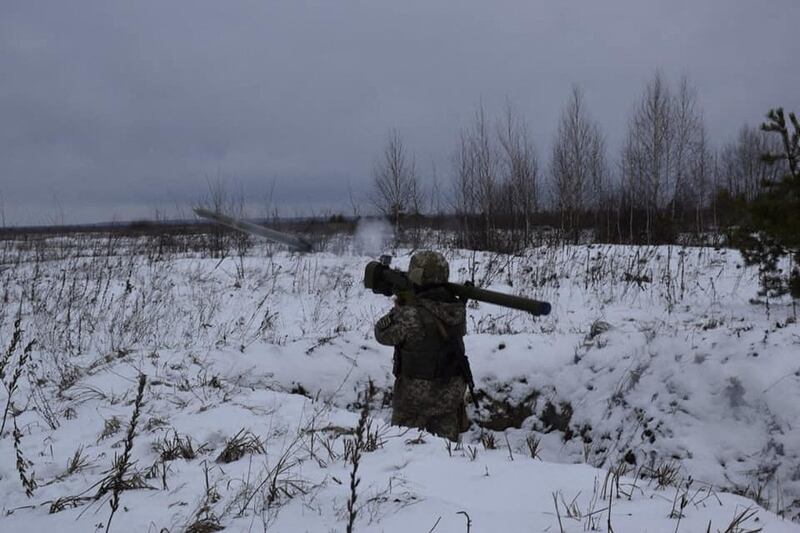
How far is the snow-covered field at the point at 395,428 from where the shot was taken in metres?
2.09

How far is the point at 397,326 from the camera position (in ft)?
12.9

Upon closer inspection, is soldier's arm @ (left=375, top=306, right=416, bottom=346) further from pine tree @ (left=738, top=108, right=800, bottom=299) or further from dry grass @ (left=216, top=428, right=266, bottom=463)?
pine tree @ (left=738, top=108, right=800, bottom=299)

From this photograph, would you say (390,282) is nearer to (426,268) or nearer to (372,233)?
(426,268)

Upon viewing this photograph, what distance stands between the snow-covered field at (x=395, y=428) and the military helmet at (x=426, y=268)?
3.79 feet

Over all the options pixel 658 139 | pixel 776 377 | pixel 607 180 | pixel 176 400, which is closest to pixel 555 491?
pixel 776 377

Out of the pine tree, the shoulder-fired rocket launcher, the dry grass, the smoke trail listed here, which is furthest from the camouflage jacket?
the pine tree

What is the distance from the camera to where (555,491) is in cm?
221

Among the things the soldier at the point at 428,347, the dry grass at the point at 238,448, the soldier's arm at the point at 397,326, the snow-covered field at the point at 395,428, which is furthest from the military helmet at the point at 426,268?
the dry grass at the point at 238,448

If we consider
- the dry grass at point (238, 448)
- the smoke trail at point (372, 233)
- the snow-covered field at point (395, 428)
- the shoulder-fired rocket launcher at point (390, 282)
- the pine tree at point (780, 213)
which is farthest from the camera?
the pine tree at point (780, 213)

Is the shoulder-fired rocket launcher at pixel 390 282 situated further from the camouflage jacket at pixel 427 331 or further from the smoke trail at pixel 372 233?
the smoke trail at pixel 372 233

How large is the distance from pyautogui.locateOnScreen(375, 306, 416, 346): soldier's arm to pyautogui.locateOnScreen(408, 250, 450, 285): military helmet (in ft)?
0.83

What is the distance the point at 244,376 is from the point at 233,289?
570 cm

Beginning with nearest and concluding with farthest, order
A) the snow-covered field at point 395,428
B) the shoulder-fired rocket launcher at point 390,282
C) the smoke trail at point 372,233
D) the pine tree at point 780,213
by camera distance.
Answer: the snow-covered field at point 395,428 < the shoulder-fired rocket launcher at point 390,282 < the smoke trail at point 372,233 < the pine tree at point 780,213

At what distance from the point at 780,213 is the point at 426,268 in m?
5.02
